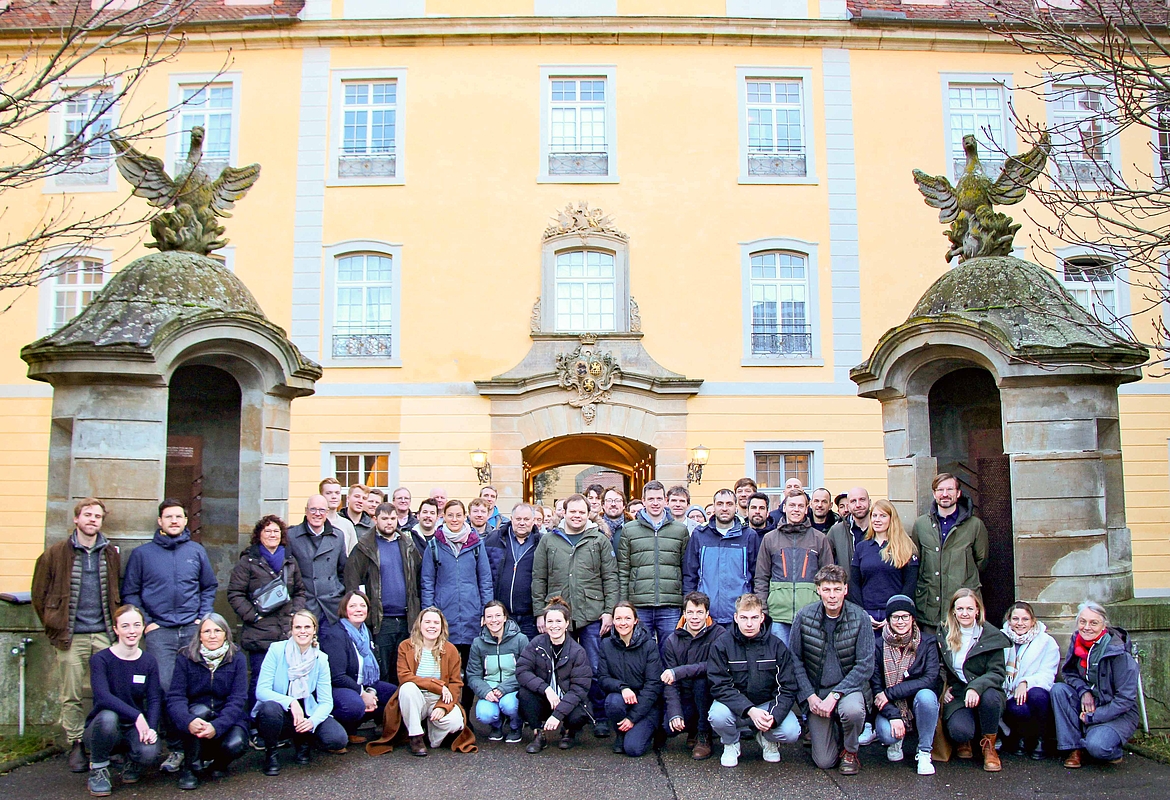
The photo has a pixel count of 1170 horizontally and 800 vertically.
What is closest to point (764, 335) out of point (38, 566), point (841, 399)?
point (841, 399)

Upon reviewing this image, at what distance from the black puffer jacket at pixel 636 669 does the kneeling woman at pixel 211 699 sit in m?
2.40

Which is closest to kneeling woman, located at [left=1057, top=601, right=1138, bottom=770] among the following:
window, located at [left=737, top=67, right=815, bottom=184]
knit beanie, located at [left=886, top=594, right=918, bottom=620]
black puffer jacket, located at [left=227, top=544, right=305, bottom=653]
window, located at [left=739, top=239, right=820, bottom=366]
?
knit beanie, located at [left=886, top=594, right=918, bottom=620]

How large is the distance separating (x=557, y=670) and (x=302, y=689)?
171 centimetres

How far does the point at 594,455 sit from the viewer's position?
21.3 m

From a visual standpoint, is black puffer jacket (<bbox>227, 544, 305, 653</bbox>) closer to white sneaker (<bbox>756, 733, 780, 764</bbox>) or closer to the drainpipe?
the drainpipe

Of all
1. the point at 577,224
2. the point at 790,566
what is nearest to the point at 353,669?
the point at 790,566

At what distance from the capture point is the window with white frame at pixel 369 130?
17.2 m

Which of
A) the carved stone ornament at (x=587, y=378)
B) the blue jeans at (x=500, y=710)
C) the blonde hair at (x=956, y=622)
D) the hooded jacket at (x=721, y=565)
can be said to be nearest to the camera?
the blonde hair at (x=956, y=622)

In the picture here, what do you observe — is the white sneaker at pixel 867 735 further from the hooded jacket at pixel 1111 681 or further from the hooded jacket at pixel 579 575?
the hooded jacket at pixel 579 575

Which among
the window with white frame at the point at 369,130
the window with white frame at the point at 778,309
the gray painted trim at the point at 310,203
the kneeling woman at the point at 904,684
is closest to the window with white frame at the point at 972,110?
the window with white frame at the point at 778,309

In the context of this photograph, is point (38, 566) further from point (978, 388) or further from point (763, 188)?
point (763, 188)

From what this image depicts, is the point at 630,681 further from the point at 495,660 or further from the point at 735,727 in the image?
the point at 495,660

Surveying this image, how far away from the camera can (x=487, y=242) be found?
666 inches

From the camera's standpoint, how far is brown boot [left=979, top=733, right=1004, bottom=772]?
614 centimetres
